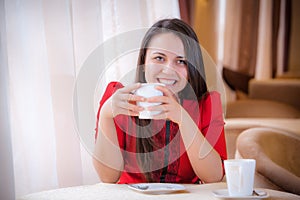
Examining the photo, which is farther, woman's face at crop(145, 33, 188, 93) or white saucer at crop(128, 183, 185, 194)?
woman's face at crop(145, 33, 188, 93)

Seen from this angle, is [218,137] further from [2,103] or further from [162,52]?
[2,103]

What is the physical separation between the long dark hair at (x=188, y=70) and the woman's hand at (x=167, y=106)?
14cm

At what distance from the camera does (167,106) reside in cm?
118

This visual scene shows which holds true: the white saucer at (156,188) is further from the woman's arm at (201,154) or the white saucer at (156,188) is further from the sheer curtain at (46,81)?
the sheer curtain at (46,81)

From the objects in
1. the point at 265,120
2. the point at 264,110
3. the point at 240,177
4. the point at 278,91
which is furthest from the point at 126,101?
the point at 278,91

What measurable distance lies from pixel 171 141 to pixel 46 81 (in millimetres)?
352

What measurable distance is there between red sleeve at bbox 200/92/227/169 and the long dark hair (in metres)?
0.05

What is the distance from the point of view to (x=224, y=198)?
1066 mm

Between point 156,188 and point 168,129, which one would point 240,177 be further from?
point 168,129

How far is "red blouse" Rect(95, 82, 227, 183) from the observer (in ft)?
4.40

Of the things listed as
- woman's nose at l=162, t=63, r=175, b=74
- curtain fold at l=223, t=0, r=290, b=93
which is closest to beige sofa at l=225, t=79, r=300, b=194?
curtain fold at l=223, t=0, r=290, b=93

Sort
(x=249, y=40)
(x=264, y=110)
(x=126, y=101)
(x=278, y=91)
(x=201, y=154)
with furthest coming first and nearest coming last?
(x=249, y=40) → (x=278, y=91) → (x=264, y=110) → (x=201, y=154) → (x=126, y=101)

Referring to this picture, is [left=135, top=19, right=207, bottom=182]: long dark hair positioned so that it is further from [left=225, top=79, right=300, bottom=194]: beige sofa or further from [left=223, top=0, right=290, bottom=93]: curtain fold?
[left=223, top=0, right=290, bottom=93]: curtain fold

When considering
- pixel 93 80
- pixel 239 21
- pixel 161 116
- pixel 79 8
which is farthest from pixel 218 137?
pixel 239 21
